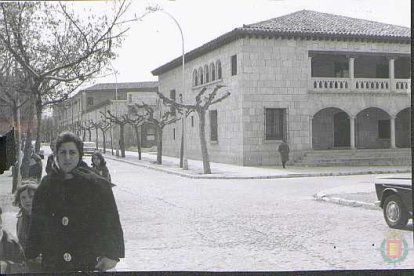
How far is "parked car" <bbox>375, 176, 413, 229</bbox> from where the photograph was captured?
482 centimetres

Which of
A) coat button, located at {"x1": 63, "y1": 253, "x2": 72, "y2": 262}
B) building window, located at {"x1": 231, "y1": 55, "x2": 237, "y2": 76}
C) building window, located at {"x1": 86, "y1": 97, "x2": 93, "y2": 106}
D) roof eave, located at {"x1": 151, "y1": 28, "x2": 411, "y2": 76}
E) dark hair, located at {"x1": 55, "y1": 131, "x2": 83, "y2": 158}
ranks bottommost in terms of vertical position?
coat button, located at {"x1": 63, "y1": 253, "x2": 72, "y2": 262}

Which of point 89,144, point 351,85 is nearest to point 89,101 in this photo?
point 89,144

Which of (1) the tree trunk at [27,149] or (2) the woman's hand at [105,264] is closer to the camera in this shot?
(2) the woman's hand at [105,264]

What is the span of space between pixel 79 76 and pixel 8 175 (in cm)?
103

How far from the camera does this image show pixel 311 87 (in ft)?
18.2

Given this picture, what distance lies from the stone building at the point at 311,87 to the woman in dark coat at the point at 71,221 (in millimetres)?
1079

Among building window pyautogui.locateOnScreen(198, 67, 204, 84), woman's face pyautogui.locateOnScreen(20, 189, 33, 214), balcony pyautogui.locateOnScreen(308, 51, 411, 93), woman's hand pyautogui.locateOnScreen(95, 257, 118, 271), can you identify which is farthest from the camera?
building window pyautogui.locateOnScreen(198, 67, 204, 84)

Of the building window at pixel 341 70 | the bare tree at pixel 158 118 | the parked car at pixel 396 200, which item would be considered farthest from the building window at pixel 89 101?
the parked car at pixel 396 200

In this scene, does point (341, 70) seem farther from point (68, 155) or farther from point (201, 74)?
point (68, 155)

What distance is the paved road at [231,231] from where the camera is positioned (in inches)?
167

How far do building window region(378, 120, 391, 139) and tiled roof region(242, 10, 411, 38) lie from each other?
76 cm

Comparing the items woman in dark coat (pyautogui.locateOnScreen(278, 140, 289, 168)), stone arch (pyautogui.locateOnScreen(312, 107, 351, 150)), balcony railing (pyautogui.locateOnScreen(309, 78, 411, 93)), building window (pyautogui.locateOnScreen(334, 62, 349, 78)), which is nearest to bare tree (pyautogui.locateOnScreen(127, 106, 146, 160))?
woman in dark coat (pyautogui.locateOnScreen(278, 140, 289, 168))

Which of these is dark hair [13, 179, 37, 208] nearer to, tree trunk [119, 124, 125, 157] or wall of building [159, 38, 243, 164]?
tree trunk [119, 124, 125, 157]

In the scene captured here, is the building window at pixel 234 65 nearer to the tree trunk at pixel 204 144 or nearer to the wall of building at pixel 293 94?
the wall of building at pixel 293 94
